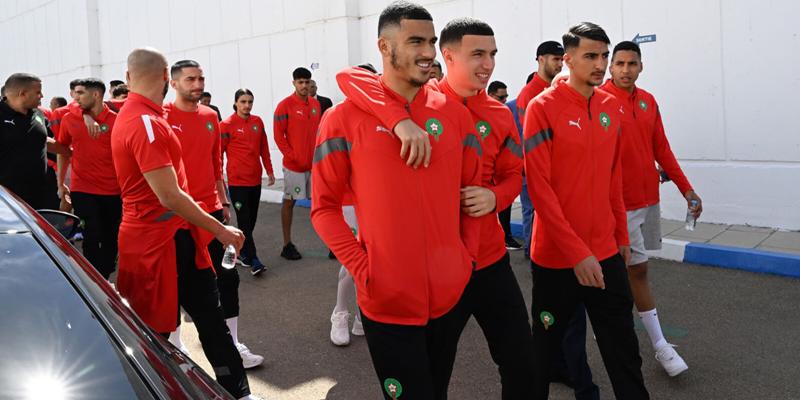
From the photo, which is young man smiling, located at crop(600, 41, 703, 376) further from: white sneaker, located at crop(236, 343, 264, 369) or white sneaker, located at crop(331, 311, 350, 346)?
white sneaker, located at crop(236, 343, 264, 369)

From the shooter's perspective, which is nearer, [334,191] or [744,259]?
[334,191]

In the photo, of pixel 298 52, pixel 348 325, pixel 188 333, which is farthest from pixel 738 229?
pixel 298 52

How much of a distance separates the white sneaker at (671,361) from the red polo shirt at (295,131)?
5.02 metres

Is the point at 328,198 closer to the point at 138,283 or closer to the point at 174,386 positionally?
the point at 174,386

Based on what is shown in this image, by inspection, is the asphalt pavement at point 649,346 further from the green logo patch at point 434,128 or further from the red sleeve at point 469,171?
the green logo patch at point 434,128

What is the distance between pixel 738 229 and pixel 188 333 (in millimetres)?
6068

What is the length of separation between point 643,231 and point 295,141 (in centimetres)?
463

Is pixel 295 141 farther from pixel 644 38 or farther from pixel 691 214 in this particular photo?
pixel 691 214

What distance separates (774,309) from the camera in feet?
17.1

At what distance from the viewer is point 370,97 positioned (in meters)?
2.48

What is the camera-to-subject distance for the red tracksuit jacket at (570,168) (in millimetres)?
3205

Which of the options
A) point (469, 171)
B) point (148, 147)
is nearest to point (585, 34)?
point (469, 171)

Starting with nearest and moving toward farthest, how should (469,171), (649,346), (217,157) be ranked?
(469,171) → (649,346) → (217,157)

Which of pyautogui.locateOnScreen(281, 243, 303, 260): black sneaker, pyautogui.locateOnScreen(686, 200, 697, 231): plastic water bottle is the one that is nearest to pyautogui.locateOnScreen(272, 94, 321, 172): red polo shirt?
pyautogui.locateOnScreen(281, 243, 303, 260): black sneaker
